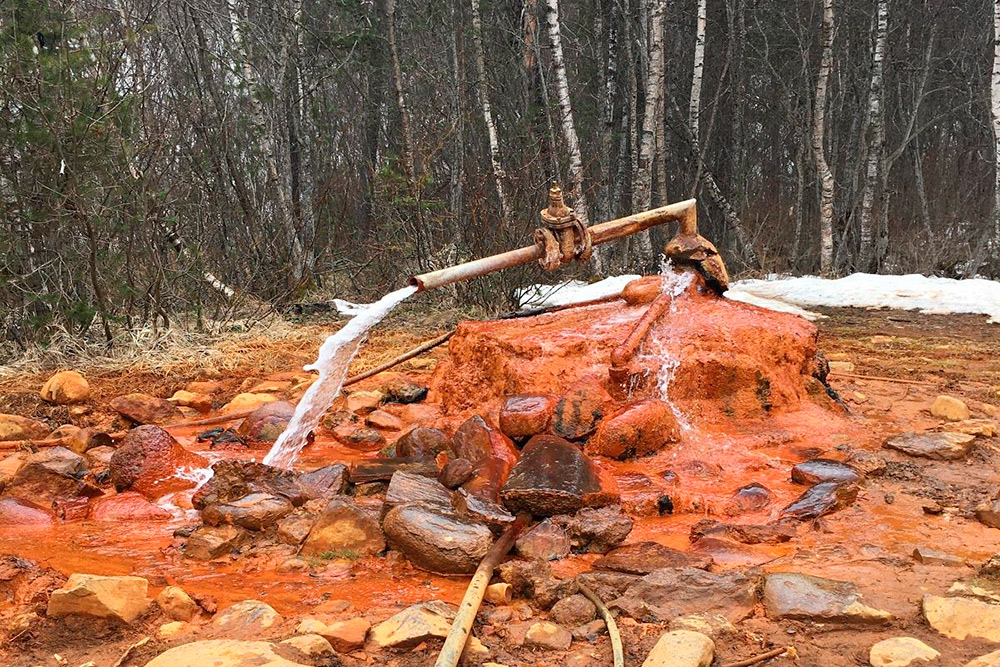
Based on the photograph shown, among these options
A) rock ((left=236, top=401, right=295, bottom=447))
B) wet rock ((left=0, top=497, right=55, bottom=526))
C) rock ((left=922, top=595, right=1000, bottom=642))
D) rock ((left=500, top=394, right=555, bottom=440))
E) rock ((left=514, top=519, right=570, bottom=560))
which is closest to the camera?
rock ((left=922, top=595, right=1000, bottom=642))

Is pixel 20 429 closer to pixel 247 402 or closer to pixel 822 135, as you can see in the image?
pixel 247 402

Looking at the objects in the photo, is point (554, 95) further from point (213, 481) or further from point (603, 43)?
point (213, 481)

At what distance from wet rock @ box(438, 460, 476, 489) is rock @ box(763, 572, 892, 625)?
147 centimetres

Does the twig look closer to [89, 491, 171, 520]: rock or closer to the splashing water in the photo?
the splashing water

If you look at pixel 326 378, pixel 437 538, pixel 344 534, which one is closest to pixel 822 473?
pixel 437 538

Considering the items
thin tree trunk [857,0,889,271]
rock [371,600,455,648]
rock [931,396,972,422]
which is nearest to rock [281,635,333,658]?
rock [371,600,455,648]

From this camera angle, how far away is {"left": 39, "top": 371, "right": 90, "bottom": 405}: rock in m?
5.21

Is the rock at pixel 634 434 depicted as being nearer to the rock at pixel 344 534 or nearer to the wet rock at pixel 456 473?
the wet rock at pixel 456 473

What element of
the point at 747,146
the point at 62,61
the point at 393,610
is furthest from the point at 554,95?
the point at 393,610

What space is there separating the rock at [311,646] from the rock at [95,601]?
0.53m

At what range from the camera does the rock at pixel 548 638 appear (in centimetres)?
219

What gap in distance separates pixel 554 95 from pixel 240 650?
12143mm

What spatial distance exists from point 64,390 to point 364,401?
80.8 inches

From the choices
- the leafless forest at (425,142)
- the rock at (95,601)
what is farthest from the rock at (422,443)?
the leafless forest at (425,142)
